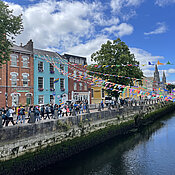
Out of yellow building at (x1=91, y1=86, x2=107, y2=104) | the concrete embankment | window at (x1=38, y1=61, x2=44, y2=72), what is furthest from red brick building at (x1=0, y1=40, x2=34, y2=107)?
yellow building at (x1=91, y1=86, x2=107, y2=104)

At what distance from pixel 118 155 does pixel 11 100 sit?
1535 cm

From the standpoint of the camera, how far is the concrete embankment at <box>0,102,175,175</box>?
8039mm

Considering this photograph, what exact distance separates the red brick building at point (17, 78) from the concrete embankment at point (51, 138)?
12.1 metres

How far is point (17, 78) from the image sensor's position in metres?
21.4

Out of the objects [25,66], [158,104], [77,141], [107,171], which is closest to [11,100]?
[25,66]

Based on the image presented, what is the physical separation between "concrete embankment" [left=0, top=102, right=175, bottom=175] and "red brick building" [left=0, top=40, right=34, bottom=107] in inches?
477

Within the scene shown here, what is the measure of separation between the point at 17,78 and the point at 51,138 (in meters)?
14.0

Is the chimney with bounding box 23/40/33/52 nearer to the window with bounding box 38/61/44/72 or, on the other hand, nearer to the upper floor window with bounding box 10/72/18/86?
the window with bounding box 38/61/44/72

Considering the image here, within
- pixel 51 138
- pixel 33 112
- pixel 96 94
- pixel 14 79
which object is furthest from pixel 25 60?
pixel 96 94

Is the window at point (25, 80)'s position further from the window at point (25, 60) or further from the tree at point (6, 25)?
the tree at point (6, 25)

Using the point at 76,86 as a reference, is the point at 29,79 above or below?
above

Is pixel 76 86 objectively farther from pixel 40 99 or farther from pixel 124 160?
pixel 124 160

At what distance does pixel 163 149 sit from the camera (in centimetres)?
1266

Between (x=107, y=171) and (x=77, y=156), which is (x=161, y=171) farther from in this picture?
(x=77, y=156)
